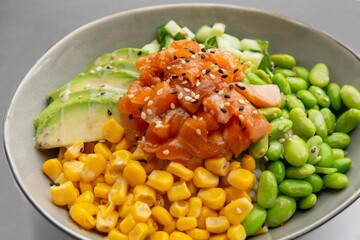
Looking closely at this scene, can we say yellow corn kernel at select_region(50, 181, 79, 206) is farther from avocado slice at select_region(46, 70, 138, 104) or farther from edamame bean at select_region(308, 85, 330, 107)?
edamame bean at select_region(308, 85, 330, 107)

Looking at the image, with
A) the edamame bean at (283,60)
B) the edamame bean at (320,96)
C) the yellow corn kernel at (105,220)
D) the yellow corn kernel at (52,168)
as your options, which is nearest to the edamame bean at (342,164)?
the edamame bean at (320,96)

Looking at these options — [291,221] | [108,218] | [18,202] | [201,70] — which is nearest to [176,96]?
[201,70]

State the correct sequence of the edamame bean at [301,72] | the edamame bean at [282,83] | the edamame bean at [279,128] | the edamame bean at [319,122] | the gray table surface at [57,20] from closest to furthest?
the edamame bean at [279,128] → the edamame bean at [319,122] → the edamame bean at [282,83] → the edamame bean at [301,72] → the gray table surface at [57,20]

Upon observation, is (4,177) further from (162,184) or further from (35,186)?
(162,184)

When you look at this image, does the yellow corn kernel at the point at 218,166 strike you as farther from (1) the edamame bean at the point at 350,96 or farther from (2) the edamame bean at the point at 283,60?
(2) the edamame bean at the point at 283,60

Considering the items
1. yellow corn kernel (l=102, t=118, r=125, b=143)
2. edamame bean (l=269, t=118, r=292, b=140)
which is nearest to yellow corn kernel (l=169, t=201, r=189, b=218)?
yellow corn kernel (l=102, t=118, r=125, b=143)

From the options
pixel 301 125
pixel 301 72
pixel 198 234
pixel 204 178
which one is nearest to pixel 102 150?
pixel 204 178
